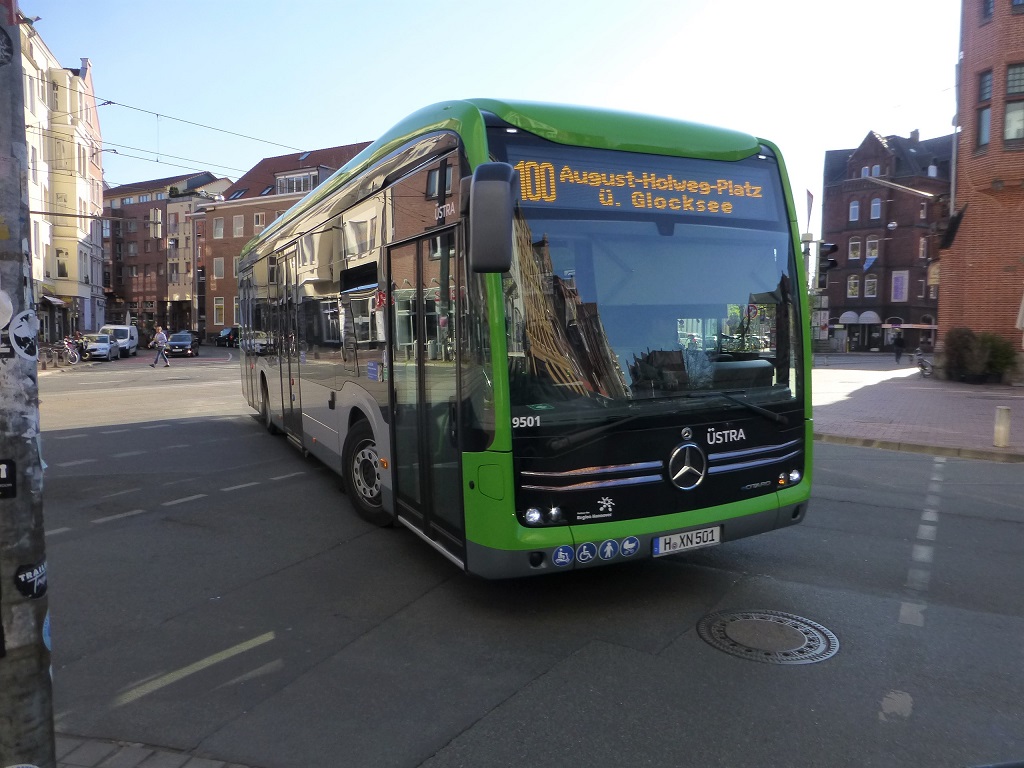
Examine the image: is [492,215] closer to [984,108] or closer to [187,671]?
[187,671]

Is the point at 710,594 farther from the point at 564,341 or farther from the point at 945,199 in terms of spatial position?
the point at 945,199

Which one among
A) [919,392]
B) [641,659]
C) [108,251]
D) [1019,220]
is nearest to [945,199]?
[1019,220]

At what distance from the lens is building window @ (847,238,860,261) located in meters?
72.2

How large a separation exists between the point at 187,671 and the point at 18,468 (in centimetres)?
217

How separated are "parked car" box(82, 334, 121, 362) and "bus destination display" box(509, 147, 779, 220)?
144 feet

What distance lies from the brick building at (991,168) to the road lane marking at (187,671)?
1090 inches

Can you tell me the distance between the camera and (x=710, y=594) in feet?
18.1

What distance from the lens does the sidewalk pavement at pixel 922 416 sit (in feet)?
42.7

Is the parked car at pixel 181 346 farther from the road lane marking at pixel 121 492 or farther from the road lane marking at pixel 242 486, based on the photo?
the road lane marking at pixel 242 486

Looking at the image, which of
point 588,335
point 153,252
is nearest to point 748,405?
point 588,335

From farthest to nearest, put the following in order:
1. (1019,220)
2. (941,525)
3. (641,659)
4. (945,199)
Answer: (945,199), (1019,220), (941,525), (641,659)

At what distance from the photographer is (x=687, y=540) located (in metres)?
5.07

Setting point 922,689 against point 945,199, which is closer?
point 922,689

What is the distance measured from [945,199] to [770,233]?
1193 inches
